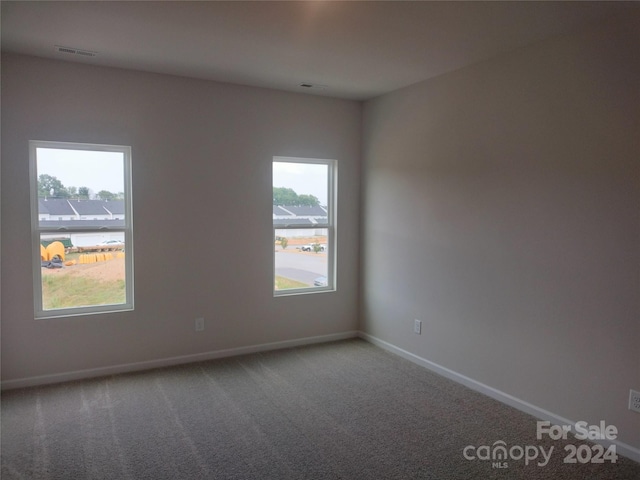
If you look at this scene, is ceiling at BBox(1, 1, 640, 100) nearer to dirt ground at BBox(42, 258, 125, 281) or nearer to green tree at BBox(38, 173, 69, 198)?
green tree at BBox(38, 173, 69, 198)

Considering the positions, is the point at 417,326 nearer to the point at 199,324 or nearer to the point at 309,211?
the point at 309,211

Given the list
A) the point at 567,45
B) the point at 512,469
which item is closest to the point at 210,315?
the point at 512,469

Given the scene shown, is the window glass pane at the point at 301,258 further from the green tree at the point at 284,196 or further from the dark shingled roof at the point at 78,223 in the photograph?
the dark shingled roof at the point at 78,223

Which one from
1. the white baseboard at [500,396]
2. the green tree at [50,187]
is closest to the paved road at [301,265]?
the white baseboard at [500,396]

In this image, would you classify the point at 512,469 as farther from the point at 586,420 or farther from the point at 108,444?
the point at 108,444

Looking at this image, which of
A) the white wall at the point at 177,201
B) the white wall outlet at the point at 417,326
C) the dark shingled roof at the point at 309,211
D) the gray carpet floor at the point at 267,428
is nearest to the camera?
the gray carpet floor at the point at 267,428

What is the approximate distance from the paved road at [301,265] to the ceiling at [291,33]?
186 cm

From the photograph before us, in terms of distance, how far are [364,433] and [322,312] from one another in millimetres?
2034

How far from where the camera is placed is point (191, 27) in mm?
2840

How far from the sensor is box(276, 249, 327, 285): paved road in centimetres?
470

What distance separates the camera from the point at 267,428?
9.68 ft

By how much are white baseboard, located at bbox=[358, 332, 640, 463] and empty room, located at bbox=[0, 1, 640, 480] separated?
2 centimetres

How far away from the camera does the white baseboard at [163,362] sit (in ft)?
11.7

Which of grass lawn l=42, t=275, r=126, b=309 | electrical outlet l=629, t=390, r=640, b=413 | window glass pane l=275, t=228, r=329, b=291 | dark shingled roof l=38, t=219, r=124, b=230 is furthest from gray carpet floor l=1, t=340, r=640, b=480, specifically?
dark shingled roof l=38, t=219, r=124, b=230
